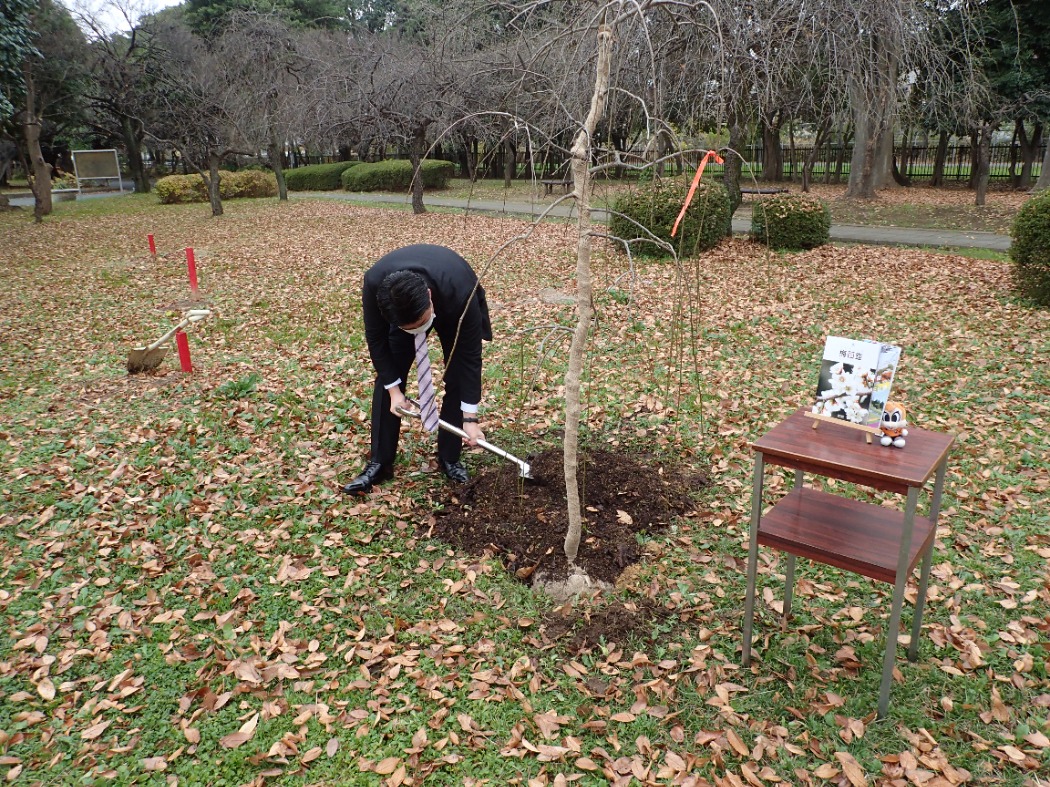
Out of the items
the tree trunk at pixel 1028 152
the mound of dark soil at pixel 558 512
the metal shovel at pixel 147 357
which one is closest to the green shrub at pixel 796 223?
the mound of dark soil at pixel 558 512

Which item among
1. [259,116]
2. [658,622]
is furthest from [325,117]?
[658,622]

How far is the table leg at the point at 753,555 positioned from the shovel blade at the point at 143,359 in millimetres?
5524

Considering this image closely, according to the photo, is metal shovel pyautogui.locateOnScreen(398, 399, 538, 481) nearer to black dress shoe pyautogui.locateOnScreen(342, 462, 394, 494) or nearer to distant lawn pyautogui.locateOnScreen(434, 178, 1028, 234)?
black dress shoe pyautogui.locateOnScreen(342, 462, 394, 494)

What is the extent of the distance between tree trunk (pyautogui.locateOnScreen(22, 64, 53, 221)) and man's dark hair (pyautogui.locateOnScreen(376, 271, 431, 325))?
63.3 feet

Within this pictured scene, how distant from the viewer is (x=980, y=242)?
1138 centimetres

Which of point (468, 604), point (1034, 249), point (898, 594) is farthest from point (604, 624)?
point (1034, 249)

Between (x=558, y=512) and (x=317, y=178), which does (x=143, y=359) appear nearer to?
(x=558, y=512)

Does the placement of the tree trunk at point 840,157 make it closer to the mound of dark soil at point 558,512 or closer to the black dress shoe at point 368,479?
the mound of dark soil at point 558,512

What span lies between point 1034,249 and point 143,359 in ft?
28.7

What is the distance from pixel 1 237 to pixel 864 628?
18.9m

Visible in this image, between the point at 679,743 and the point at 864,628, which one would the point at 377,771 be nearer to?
the point at 679,743

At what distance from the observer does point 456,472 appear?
14.0ft

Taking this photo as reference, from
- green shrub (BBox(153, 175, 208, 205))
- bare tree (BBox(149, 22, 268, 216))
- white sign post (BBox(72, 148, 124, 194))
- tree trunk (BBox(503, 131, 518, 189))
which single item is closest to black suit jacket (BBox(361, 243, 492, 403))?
tree trunk (BBox(503, 131, 518, 189))

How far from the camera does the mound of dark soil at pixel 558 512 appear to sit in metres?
3.52
